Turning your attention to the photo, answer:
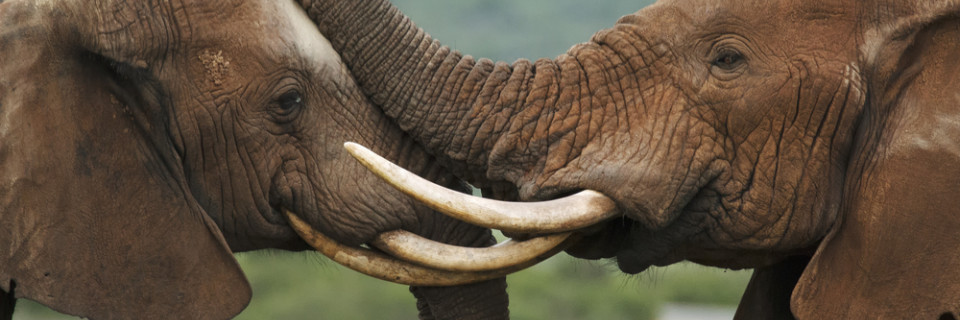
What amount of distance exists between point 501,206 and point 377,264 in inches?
26.0

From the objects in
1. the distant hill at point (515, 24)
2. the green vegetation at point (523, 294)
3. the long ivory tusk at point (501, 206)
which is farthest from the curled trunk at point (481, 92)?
the distant hill at point (515, 24)

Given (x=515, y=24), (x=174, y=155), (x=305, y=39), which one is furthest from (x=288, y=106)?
(x=515, y=24)

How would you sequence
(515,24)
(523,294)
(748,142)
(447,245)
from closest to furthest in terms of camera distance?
(748,142), (447,245), (523,294), (515,24)

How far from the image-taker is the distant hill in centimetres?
1255

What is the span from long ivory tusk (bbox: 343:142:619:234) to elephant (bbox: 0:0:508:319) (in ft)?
1.36

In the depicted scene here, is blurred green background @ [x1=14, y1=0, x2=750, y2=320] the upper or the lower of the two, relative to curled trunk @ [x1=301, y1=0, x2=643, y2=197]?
lower

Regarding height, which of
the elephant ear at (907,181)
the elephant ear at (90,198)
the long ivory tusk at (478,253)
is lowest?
the elephant ear at (90,198)

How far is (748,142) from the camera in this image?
388 centimetres

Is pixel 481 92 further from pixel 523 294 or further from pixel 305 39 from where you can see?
→ pixel 523 294

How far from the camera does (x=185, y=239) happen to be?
4.11 meters

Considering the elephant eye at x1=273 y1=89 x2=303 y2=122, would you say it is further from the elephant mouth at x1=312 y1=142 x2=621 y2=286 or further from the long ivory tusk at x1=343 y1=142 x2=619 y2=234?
the long ivory tusk at x1=343 y1=142 x2=619 y2=234

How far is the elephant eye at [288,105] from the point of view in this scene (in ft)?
13.4

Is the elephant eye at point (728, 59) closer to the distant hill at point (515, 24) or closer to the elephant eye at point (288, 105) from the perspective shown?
the elephant eye at point (288, 105)

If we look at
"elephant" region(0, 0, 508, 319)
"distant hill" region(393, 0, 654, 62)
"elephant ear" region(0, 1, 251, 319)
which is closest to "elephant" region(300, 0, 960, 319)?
"elephant" region(0, 0, 508, 319)
